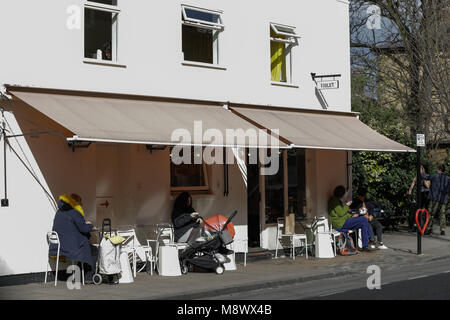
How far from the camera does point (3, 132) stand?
13.3 m

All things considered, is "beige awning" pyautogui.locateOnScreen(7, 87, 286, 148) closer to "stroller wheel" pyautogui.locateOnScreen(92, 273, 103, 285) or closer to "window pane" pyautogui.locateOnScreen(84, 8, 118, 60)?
"window pane" pyautogui.locateOnScreen(84, 8, 118, 60)

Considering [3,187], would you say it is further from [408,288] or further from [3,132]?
[408,288]

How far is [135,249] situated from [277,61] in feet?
21.9

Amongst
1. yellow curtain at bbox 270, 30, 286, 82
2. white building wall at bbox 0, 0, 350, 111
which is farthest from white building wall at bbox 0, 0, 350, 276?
yellow curtain at bbox 270, 30, 286, 82

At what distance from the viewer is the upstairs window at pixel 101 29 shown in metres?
14.8

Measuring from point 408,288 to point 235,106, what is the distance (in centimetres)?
658

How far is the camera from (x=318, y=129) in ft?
58.7

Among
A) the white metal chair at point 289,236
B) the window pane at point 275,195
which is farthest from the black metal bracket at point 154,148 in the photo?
the white metal chair at point 289,236

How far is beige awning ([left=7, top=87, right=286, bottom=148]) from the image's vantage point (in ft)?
42.3

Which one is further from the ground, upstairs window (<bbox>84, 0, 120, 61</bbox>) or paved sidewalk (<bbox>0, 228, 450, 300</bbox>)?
upstairs window (<bbox>84, 0, 120, 61</bbox>)

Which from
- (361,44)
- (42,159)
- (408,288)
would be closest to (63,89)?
(42,159)

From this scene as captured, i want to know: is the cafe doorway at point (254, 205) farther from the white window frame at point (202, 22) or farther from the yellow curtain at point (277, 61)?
the white window frame at point (202, 22)

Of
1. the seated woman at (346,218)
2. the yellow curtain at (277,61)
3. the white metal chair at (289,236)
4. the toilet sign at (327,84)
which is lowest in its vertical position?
the white metal chair at (289,236)

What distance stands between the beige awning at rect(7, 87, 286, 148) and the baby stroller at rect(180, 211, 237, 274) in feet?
5.49
